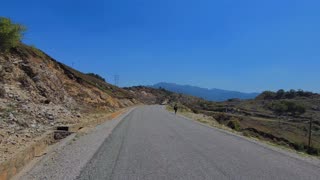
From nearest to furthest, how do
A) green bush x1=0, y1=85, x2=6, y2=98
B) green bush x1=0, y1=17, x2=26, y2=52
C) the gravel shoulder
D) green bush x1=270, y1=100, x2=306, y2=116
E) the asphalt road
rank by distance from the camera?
the gravel shoulder < the asphalt road < green bush x1=0, y1=85, x2=6, y2=98 < green bush x1=0, y1=17, x2=26, y2=52 < green bush x1=270, y1=100, x2=306, y2=116

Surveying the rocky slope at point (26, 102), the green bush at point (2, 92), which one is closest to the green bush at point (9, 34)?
the rocky slope at point (26, 102)

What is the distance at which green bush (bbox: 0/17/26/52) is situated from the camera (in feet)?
115

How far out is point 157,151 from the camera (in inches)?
497

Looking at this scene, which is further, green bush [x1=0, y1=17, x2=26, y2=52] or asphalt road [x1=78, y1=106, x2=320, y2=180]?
green bush [x1=0, y1=17, x2=26, y2=52]

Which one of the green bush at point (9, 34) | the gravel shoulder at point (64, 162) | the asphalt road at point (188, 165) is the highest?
the green bush at point (9, 34)

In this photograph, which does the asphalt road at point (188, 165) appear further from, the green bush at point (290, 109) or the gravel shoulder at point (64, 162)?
the green bush at point (290, 109)

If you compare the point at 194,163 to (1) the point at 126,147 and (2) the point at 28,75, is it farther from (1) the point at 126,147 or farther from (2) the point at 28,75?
(2) the point at 28,75

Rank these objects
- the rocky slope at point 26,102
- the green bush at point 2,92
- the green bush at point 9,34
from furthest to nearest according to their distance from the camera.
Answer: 1. the green bush at point 9,34
2. the green bush at point 2,92
3. the rocky slope at point 26,102

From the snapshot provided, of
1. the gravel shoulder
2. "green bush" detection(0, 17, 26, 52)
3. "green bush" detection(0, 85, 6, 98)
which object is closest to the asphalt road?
the gravel shoulder

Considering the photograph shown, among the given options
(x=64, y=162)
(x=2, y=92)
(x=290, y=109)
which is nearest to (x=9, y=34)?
(x=2, y=92)

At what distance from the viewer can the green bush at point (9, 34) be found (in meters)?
35.1

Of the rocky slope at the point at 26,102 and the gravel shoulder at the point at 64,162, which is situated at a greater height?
the rocky slope at the point at 26,102

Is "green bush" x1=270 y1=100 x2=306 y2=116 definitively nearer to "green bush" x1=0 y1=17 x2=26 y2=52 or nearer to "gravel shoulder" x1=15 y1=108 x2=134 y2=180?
"green bush" x1=0 y1=17 x2=26 y2=52

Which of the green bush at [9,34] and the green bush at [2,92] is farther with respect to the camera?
the green bush at [9,34]
